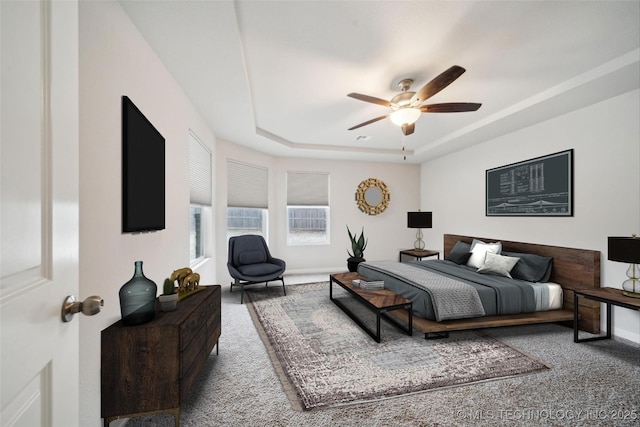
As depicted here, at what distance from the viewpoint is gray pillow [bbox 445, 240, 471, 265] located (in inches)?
169

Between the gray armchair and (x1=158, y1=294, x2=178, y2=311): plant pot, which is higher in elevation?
(x1=158, y1=294, x2=178, y2=311): plant pot

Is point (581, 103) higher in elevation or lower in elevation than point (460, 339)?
higher

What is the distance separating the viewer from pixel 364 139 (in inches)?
193

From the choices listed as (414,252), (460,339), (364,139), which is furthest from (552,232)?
(364,139)

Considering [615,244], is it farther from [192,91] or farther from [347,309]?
[192,91]

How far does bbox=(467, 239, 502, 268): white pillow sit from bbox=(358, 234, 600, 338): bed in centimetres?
10

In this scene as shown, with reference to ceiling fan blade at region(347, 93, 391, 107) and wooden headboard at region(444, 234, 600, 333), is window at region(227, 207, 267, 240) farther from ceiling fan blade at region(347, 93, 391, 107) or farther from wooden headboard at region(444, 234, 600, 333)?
wooden headboard at region(444, 234, 600, 333)

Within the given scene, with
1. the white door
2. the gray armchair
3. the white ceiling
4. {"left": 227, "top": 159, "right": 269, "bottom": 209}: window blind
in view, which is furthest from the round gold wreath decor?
the white door

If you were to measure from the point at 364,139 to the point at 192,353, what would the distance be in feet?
13.5

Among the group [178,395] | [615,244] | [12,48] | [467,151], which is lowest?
[178,395]

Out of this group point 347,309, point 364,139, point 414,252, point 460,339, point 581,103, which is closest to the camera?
point 460,339

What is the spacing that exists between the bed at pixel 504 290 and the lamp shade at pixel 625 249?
54cm

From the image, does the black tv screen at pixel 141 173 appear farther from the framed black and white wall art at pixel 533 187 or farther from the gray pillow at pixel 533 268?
the framed black and white wall art at pixel 533 187

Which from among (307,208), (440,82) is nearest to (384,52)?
(440,82)
